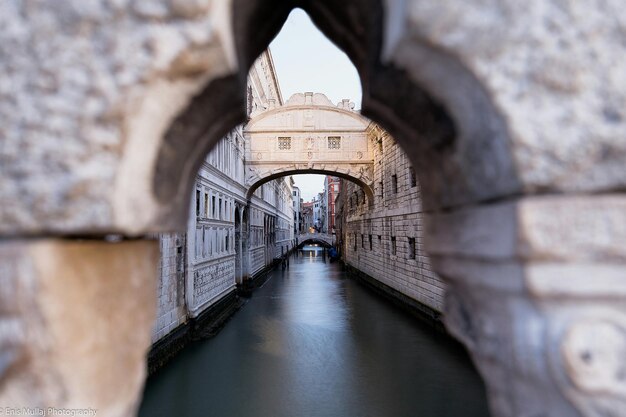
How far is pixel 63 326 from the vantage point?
907mm

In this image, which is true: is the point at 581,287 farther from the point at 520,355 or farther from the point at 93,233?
the point at 93,233

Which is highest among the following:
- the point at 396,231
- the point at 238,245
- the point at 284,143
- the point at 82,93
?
the point at 284,143

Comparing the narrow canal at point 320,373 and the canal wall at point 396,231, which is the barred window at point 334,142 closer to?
the canal wall at point 396,231

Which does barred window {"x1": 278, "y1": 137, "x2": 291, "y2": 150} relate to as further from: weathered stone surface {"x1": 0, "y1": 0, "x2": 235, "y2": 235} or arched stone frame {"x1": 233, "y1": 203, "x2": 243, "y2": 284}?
weathered stone surface {"x1": 0, "y1": 0, "x2": 235, "y2": 235}

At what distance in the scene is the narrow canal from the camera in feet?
16.0

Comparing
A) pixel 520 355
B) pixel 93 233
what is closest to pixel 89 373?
pixel 93 233

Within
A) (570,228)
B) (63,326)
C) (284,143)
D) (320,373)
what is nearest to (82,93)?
(63,326)

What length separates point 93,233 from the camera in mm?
919

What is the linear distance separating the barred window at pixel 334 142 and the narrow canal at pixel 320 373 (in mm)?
6688

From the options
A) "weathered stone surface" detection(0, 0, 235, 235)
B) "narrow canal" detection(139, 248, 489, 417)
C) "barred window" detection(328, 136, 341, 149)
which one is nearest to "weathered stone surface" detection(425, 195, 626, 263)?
"weathered stone surface" detection(0, 0, 235, 235)

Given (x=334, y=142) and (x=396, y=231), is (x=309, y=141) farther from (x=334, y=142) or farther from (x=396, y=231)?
(x=396, y=231)

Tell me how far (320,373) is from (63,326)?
5732 millimetres

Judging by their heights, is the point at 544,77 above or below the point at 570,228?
above

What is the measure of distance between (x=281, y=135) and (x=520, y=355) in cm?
1331
